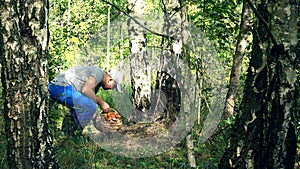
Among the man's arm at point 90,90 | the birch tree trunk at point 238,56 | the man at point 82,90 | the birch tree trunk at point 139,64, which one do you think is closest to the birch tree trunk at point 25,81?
the man at point 82,90

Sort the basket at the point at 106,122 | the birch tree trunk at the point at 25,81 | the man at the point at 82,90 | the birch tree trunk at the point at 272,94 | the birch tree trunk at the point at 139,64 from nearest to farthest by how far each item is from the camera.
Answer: the birch tree trunk at the point at 272,94, the birch tree trunk at the point at 25,81, the man at the point at 82,90, the basket at the point at 106,122, the birch tree trunk at the point at 139,64

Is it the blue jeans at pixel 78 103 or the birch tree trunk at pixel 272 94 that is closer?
the birch tree trunk at pixel 272 94

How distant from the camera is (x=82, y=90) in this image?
6.42m

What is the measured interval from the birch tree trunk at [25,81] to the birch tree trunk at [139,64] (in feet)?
16.2

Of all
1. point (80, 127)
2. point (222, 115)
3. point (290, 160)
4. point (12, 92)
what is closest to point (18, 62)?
point (12, 92)

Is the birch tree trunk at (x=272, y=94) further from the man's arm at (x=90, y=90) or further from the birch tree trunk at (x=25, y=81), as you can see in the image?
the man's arm at (x=90, y=90)

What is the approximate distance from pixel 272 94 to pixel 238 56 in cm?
340

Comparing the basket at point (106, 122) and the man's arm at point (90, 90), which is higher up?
the man's arm at point (90, 90)

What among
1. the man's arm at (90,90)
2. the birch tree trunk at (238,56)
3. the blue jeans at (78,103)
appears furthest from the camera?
the man's arm at (90,90)

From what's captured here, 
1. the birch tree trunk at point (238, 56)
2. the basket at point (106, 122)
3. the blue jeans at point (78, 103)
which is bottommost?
the basket at point (106, 122)

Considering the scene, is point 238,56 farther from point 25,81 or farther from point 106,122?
point 25,81

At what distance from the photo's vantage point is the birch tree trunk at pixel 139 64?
29.3ft

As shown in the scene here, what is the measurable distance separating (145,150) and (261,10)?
3588mm

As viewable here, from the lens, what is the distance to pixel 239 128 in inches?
126
